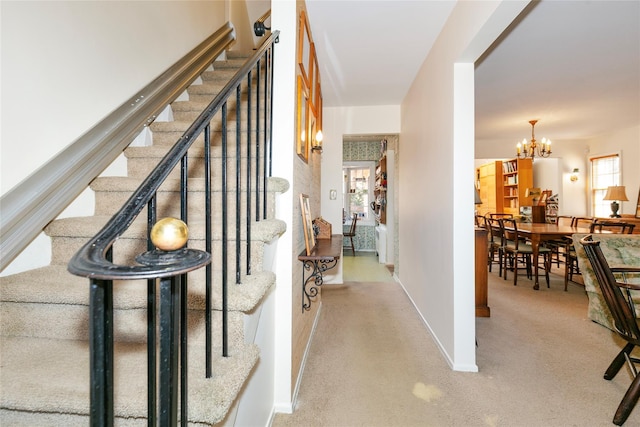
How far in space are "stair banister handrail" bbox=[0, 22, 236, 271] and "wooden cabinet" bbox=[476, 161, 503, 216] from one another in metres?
7.64

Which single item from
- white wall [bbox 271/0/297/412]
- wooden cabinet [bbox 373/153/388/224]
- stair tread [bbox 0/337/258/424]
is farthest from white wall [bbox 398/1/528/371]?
wooden cabinet [bbox 373/153/388/224]

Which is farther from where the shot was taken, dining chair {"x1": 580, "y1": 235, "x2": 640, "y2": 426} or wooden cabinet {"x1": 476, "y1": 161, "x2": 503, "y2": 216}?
wooden cabinet {"x1": 476, "y1": 161, "x2": 503, "y2": 216}

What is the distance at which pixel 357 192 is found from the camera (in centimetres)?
741

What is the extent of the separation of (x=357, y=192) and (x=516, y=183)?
3.76 metres

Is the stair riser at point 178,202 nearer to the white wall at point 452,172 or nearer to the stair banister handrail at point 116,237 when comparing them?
the stair banister handrail at point 116,237

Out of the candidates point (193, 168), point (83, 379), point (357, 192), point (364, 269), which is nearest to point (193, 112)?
point (193, 168)

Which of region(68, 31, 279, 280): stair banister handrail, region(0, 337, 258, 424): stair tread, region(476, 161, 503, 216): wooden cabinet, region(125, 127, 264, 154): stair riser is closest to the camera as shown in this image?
region(68, 31, 279, 280): stair banister handrail

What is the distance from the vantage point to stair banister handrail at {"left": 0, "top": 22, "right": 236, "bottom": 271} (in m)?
1.07

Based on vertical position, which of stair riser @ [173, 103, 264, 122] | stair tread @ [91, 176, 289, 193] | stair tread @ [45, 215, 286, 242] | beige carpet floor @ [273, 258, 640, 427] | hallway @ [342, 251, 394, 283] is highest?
stair riser @ [173, 103, 264, 122]

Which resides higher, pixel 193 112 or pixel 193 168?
pixel 193 112

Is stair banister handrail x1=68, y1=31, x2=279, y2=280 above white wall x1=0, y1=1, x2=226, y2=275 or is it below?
below

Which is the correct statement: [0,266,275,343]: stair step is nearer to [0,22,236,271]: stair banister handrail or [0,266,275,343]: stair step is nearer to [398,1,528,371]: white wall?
[0,22,236,271]: stair banister handrail

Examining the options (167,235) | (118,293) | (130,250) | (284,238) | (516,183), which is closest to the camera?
(167,235)

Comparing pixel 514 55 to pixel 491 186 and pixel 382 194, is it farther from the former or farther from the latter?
pixel 491 186
